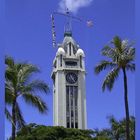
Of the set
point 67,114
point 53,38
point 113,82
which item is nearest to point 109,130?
point 113,82

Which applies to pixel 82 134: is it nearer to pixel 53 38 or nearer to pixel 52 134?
pixel 52 134

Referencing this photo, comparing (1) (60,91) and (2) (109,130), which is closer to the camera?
(2) (109,130)

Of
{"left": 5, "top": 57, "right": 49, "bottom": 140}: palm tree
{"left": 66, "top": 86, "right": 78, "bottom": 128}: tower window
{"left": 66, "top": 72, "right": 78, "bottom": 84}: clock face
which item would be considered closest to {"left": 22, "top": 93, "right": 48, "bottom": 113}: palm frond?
{"left": 5, "top": 57, "right": 49, "bottom": 140}: palm tree

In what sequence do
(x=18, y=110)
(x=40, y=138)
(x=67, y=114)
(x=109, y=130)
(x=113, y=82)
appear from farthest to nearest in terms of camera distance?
(x=67, y=114) → (x=109, y=130) → (x=40, y=138) → (x=113, y=82) → (x=18, y=110)

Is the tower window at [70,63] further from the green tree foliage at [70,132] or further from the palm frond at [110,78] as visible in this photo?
the palm frond at [110,78]

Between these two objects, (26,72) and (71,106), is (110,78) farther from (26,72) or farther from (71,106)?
(71,106)

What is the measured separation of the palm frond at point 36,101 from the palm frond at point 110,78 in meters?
4.37

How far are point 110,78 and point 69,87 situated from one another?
11022cm

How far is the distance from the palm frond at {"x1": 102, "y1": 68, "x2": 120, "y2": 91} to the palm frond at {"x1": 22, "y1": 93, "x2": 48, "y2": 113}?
14.3 ft

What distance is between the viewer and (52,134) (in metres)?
46.7

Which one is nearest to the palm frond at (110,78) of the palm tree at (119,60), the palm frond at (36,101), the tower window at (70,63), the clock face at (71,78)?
the palm tree at (119,60)

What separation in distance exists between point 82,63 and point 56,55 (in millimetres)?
8146

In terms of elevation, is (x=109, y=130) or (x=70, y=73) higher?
(x=70, y=73)

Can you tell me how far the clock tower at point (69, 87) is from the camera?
5344 inches
